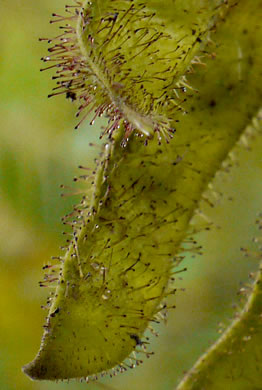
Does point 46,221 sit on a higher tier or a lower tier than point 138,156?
higher

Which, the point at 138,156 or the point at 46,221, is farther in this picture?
the point at 46,221

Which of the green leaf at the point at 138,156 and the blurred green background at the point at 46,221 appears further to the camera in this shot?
the blurred green background at the point at 46,221

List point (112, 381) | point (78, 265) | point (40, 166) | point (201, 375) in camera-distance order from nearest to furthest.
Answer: point (78, 265)
point (201, 375)
point (112, 381)
point (40, 166)

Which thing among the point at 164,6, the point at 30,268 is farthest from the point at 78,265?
the point at 30,268

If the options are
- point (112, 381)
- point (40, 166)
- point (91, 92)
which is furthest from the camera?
point (40, 166)

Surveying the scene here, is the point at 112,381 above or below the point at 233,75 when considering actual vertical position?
below

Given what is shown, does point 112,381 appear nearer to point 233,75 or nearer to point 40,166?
point 40,166

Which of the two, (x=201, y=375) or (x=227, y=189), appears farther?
(x=227, y=189)

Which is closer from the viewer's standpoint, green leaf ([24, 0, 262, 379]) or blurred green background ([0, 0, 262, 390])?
green leaf ([24, 0, 262, 379])
